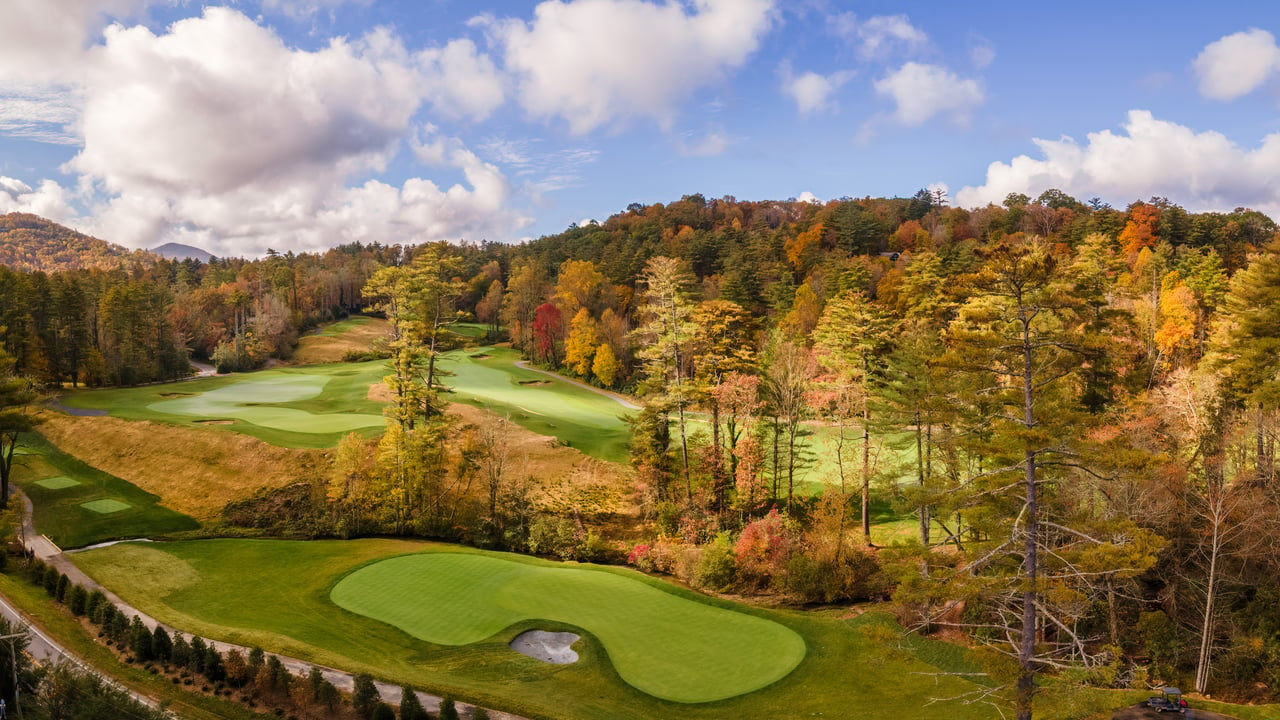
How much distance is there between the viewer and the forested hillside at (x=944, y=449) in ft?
40.2

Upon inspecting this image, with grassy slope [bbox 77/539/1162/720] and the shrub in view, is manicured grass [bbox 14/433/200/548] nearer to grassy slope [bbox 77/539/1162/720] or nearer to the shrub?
grassy slope [bbox 77/539/1162/720]

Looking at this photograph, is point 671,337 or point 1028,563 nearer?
point 1028,563

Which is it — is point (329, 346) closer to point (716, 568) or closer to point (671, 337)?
point (671, 337)

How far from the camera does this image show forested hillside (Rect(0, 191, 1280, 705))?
12250mm

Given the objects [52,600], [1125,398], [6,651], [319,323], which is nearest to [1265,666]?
[1125,398]

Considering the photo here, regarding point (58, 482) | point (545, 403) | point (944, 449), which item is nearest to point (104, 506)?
point (58, 482)

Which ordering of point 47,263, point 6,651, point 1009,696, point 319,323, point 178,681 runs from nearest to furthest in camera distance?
point 1009,696 → point 6,651 → point 178,681 → point 319,323 → point 47,263

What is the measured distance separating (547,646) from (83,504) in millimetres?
29790

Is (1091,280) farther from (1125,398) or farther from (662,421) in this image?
(662,421)

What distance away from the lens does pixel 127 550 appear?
29.7m

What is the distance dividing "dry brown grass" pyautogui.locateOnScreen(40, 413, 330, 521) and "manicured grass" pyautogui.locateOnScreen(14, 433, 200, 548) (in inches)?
26.5

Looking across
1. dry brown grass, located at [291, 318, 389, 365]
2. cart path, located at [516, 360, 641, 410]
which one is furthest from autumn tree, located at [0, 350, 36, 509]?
dry brown grass, located at [291, 318, 389, 365]

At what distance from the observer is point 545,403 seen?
185 ft

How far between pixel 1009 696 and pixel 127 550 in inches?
1409
